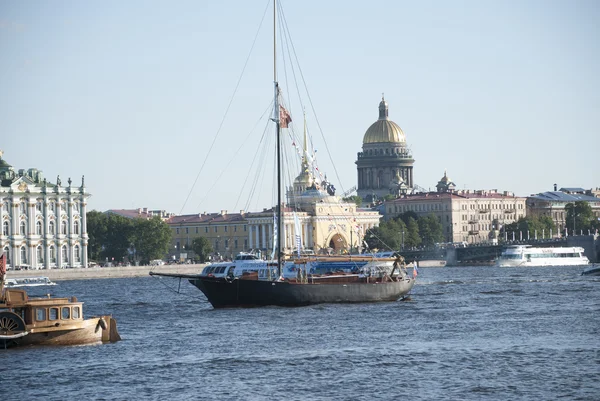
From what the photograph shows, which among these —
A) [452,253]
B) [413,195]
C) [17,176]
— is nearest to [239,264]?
[17,176]

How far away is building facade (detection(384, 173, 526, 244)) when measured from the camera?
591 feet

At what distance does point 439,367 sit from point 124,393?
27.5 feet

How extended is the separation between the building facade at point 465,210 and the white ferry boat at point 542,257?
48.1 metres

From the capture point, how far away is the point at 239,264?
243 ft

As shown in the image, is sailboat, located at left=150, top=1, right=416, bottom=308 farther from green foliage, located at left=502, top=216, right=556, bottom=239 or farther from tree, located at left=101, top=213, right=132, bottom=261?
green foliage, located at left=502, top=216, right=556, bottom=239

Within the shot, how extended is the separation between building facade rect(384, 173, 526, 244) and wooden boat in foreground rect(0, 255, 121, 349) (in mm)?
138553

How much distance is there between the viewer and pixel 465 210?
181750 millimetres

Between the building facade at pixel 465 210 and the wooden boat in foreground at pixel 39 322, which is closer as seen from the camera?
the wooden boat in foreground at pixel 39 322

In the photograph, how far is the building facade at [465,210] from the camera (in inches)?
7087

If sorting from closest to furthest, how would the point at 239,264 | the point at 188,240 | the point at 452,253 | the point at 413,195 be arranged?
the point at 239,264 → the point at 452,253 → the point at 188,240 → the point at 413,195

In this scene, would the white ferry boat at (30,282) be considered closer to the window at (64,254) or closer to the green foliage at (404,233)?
the window at (64,254)

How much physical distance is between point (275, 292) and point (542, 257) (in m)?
75.3

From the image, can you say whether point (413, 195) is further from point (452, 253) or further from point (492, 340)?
point (492, 340)

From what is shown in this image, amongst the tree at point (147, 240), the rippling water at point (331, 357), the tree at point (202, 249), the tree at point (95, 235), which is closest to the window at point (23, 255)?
the tree at point (95, 235)
